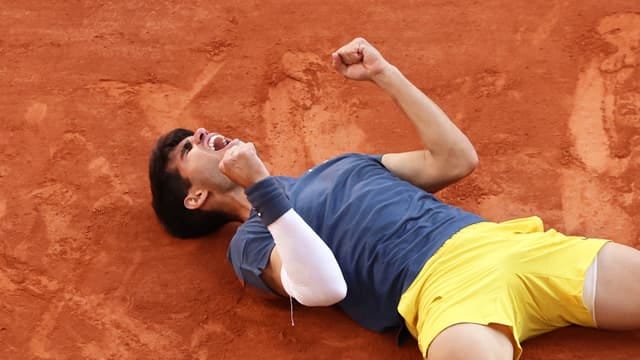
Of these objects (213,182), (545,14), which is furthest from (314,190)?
Result: (545,14)

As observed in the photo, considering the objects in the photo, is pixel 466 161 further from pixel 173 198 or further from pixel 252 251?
pixel 173 198

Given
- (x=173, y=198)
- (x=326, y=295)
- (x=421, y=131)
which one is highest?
(x=421, y=131)

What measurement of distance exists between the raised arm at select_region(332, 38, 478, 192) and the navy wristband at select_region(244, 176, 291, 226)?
1.64ft

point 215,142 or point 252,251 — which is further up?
point 215,142

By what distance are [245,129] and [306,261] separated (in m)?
0.99

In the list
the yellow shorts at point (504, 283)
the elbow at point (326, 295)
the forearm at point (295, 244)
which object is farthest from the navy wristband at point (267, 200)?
the yellow shorts at point (504, 283)

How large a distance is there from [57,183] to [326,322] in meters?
0.96

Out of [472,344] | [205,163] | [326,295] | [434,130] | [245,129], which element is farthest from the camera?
[245,129]

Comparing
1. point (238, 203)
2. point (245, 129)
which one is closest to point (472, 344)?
point (238, 203)

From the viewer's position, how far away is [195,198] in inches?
106

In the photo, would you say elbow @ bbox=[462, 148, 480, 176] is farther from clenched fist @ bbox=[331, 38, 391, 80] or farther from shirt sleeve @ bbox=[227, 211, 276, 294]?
shirt sleeve @ bbox=[227, 211, 276, 294]

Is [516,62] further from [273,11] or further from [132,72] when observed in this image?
[132,72]

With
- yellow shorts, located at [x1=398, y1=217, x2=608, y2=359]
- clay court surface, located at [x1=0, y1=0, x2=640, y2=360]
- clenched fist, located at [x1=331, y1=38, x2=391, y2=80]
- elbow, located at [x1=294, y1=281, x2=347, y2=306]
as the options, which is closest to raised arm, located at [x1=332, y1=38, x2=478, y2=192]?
clenched fist, located at [x1=331, y1=38, x2=391, y2=80]

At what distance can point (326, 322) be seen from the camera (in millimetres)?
2537
